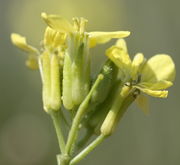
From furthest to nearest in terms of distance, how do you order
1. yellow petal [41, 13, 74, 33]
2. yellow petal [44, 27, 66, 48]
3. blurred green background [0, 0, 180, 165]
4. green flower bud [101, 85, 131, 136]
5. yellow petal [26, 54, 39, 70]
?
blurred green background [0, 0, 180, 165] → yellow petal [26, 54, 39, 70] → yellow petal [44, 27, 66, 48] → green flower bud [101, 85, 131, 136] → yellow petal [41, 13, 74, 33]

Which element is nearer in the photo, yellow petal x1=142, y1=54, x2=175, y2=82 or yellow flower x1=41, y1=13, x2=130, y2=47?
yellow flower x1=41, y1=13, x2=130, y2=47

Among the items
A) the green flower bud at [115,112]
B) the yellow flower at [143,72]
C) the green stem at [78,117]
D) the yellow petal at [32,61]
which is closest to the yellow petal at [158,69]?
the yellow flower at [143,72]

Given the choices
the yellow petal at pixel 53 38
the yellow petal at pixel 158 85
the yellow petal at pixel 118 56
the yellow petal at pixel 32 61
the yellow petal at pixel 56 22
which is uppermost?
the yellow petal at pixel 56 22

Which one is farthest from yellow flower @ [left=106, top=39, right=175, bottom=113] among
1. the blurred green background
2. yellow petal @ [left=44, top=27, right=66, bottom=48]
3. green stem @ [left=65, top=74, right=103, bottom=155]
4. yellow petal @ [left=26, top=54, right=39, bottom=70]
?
the blurred green background

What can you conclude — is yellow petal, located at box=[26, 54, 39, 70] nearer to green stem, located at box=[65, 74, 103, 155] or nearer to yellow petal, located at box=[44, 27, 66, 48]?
yellow petal, located at box=[44, 27, 66, 48]

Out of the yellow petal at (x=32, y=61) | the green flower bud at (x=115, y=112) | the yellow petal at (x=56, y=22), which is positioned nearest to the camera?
the yellow petal at (x=56, y=22)

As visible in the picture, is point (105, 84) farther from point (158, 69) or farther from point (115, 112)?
point (158, 69)

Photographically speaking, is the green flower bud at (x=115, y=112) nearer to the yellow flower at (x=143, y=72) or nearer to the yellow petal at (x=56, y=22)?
the yellow flower at (x=143, y=72)
